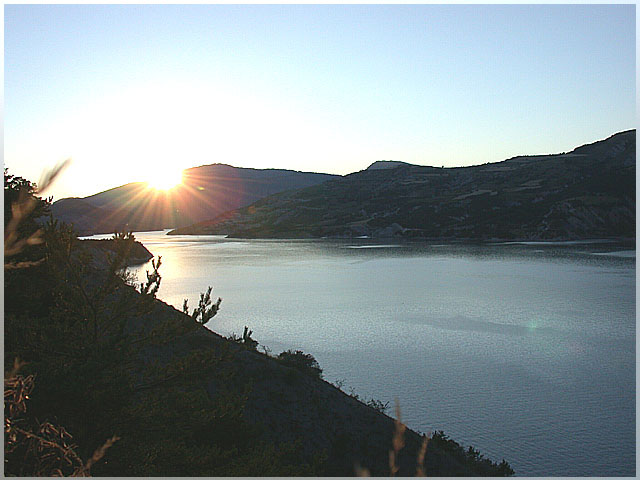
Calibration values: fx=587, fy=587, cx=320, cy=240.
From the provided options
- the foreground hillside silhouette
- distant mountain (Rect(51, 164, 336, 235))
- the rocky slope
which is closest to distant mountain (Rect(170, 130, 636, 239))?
distant mountain (Rect(51, 164, 336, 235))

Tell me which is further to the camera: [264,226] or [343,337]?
[264,226]

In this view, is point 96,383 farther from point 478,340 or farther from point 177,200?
point 177,200

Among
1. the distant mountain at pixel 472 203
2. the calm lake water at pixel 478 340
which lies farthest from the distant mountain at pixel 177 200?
the calm lake water at pixel 478 340

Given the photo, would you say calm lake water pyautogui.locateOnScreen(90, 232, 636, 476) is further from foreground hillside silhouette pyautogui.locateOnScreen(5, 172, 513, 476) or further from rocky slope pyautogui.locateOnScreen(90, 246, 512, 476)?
foreground hillside silhouette pyautogui.locateOnScreen(5, 172, 513, 476)

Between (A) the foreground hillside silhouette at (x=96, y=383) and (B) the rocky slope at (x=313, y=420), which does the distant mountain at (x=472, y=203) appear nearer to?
(B) the rocky slope at (x=313, y=420)

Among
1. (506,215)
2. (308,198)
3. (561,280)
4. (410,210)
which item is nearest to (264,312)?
(561,280)

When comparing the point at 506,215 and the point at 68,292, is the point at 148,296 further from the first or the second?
the point at 506,215
